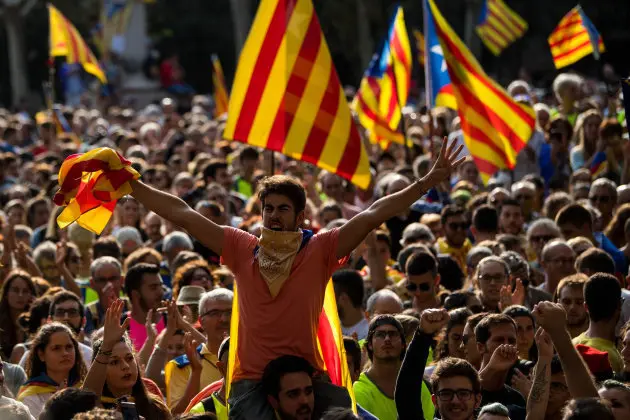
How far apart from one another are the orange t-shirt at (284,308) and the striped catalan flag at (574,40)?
11877mm

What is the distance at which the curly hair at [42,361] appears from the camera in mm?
9039

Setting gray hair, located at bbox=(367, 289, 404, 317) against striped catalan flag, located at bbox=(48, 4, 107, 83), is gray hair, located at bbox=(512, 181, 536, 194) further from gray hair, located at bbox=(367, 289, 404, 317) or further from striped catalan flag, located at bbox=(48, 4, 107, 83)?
striped catalan flag, located at bbox=(48, 4, 107, 83)

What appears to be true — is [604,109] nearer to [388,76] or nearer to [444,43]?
[388,76]

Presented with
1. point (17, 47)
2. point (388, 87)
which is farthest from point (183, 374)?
point (17, 47)

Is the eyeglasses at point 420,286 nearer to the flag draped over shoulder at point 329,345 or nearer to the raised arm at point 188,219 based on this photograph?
the flag draped over shoulder at point 329,345

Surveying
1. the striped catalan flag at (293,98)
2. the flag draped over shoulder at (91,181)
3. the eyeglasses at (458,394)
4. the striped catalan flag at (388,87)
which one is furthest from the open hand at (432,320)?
the striped catalan flag at (388,87)

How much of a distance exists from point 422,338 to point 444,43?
24.7 ft

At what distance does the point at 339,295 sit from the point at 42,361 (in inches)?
104

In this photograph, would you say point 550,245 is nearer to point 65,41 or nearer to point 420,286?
point 420,286

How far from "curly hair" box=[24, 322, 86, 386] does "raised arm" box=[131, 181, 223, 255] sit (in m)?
1.68

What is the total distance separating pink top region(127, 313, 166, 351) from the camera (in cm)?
1106

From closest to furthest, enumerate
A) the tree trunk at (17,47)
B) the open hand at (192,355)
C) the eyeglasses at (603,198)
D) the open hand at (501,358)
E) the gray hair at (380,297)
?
the open hand at (501,358) → the open hand at (192,355) → the gray hair at (380,297) → the eyeglasses at (603,198) → the tree trunk at (17,47)

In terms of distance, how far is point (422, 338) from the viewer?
805cm

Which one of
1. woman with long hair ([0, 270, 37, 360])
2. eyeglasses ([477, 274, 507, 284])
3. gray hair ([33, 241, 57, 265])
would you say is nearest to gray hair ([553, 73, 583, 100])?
gray hair ([33, 241, 57, 265])
